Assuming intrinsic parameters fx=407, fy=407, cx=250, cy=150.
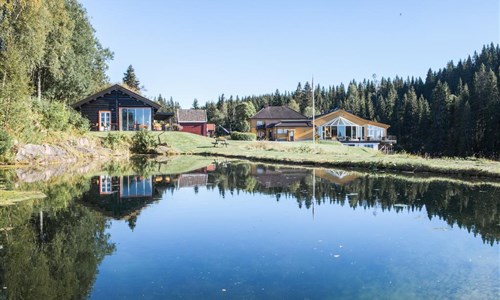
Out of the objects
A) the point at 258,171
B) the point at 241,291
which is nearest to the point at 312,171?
the point at 258,171

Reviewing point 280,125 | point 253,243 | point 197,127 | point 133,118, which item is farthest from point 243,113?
point 253,243

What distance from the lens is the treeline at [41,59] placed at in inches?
907

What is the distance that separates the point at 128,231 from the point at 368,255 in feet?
17.3

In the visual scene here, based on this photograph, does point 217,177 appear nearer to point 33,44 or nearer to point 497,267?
point 497,267

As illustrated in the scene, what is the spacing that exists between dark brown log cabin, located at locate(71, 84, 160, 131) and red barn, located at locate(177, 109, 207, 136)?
46.7 ft

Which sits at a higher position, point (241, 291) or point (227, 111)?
point (227, 111)

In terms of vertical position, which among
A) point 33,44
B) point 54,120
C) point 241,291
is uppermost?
point 33,44

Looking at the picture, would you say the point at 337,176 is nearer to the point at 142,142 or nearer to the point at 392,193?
the point at 392,193

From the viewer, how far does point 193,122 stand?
5650 cm

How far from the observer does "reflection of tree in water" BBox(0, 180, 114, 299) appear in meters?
5.93

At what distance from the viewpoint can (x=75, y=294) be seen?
575 centimetres

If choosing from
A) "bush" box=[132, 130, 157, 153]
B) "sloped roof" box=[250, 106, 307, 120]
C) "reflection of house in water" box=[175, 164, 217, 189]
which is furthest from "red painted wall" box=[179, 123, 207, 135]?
"reflection of house in water" box=[175, 164, 217, 189]

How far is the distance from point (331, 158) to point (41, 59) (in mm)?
25188

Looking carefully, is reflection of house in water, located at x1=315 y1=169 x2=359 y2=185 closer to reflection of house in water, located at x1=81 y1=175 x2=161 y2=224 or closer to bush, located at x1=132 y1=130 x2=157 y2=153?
reflection of house in water, located at x1=81 y1=175 x2=161 y2=224
